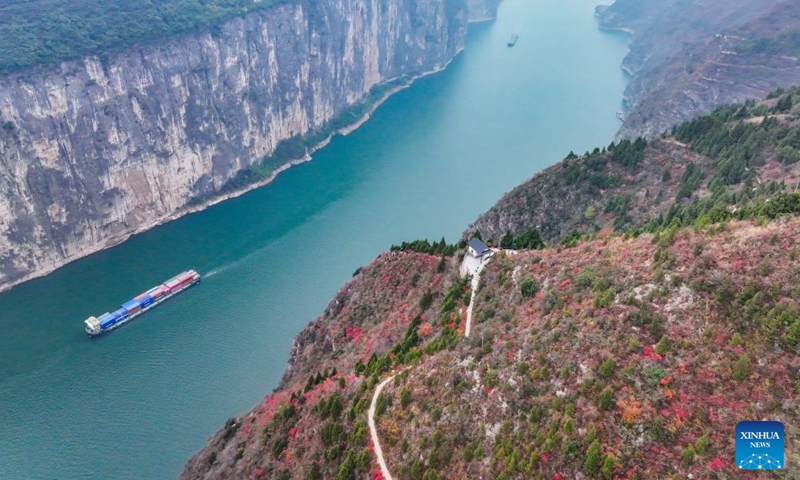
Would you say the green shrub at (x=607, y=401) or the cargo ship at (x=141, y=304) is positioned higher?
the green shrub at (x=607, y=401)

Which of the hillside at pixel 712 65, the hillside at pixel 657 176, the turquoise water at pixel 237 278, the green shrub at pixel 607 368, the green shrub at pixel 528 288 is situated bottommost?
the turquoise water at pixel 237 278

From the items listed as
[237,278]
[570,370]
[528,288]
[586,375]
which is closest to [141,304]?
[237,278]

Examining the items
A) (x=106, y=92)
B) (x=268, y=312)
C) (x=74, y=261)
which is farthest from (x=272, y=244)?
(x=106, y=92)

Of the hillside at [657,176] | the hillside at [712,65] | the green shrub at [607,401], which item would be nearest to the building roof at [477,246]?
the hillside at [657,176]

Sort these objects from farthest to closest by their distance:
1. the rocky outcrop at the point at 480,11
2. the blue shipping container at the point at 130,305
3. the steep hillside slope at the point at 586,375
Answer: the rocky outcrop at the point at 480,11
the blue shipping container at the point at 130,305
the steep hillside slope at the point at 586,375

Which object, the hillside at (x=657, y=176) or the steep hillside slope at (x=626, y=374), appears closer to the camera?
the steep hillside slope at (x=626, y=374)

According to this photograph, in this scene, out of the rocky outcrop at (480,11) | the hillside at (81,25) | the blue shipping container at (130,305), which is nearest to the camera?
the blue shipping container at (130,305)

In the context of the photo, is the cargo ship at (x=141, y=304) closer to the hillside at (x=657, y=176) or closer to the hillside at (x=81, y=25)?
the hillside at (x=81, y=25)
